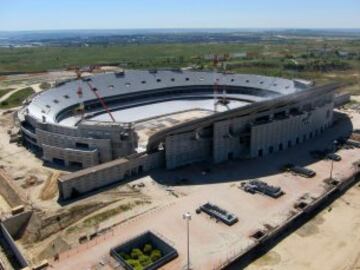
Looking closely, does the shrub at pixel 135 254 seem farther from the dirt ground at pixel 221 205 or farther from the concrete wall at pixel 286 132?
the concrete wall at pixel 286 132

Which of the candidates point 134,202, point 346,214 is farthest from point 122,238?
point 346,214

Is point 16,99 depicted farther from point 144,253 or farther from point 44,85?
point 144,253

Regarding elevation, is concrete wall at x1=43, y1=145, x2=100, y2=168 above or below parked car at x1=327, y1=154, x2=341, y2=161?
above

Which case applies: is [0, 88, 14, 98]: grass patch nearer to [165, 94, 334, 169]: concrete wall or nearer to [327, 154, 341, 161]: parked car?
[165, 94, 334, 169]: concrete wall

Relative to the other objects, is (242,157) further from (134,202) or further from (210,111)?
(210,111)

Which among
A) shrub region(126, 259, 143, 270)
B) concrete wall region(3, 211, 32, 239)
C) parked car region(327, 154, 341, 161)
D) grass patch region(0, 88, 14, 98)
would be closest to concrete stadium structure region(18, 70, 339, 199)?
concrete wall region(3, 211, 32, 239)

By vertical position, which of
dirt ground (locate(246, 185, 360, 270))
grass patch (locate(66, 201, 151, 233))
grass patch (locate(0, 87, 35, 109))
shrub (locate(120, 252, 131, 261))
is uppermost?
grass patch (locate(0, 87, 35, 109))

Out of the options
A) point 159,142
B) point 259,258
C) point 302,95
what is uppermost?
point 302,95
